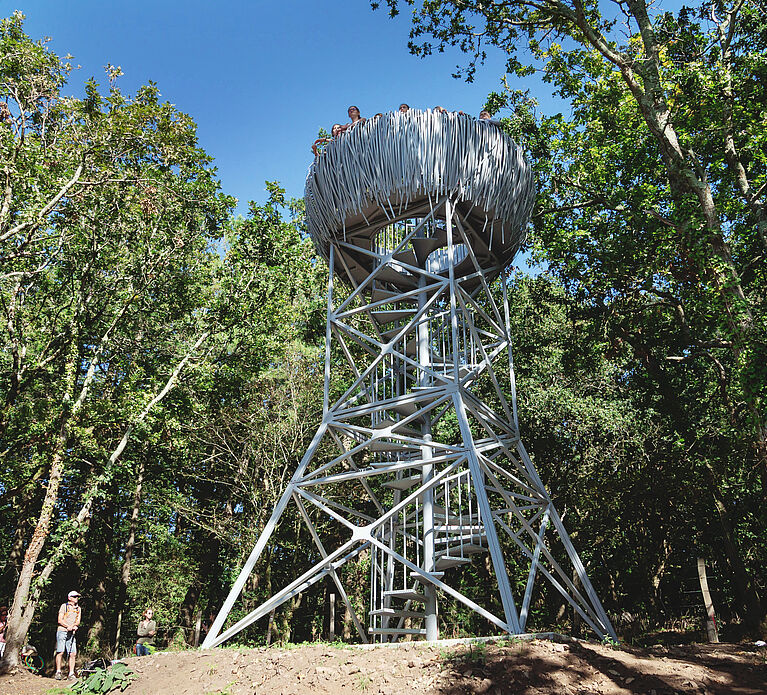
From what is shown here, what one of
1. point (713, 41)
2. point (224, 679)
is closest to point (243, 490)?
point (224, 679)

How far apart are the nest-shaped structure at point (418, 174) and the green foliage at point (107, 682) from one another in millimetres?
6528

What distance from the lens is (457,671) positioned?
5188mm

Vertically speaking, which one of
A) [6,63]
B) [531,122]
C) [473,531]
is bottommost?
[473,531]

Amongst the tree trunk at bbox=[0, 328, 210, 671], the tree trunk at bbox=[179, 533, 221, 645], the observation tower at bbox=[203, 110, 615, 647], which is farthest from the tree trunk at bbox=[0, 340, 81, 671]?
the tree trunk at bbox=[179, 533, 221, 645]

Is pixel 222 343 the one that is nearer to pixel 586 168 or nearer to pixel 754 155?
pixel 586 168

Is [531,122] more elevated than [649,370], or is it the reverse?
[531,122]

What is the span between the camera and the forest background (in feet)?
29.4

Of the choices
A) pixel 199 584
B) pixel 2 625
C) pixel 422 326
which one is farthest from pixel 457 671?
pixel 199 584

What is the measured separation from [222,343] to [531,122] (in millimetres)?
8376

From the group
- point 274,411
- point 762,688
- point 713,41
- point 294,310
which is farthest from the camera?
point 294,310

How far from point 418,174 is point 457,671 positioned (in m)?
6.42

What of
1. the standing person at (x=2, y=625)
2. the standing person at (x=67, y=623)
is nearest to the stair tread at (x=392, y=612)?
the standing person at (x=67, y=623)

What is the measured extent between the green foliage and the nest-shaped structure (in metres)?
6.53

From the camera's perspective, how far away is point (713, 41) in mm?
9211
